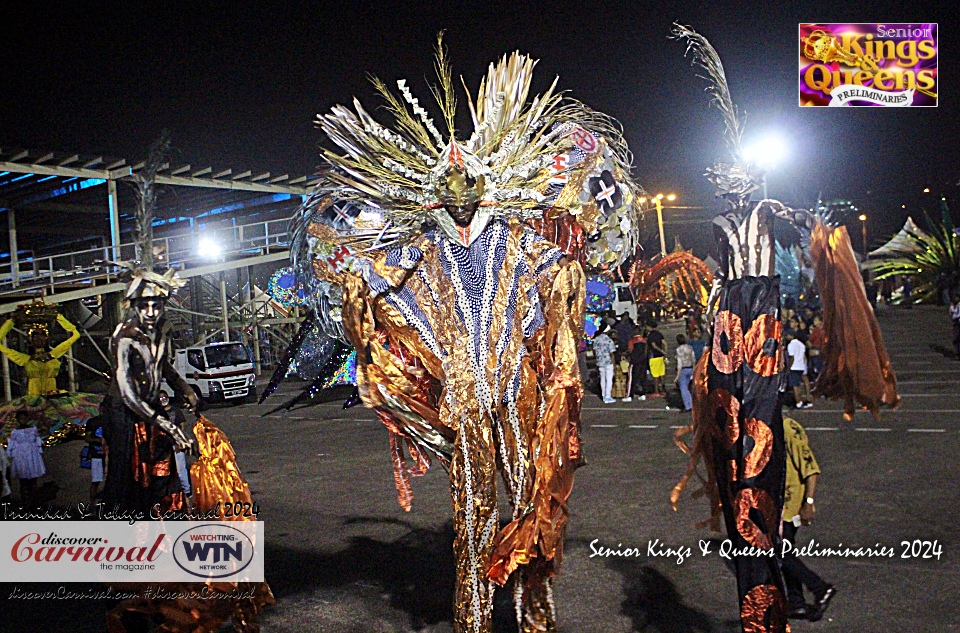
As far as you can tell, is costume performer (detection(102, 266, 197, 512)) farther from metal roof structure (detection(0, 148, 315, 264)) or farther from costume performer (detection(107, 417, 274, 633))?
metal roof structure (detection(0, 148, 315, 264))

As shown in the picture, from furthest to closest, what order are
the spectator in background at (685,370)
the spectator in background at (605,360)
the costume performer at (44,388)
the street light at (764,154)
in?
the spectator in background at (605,360), the spectator in background at (685,370), the costume performer at (44,388), the street light at (764,154)

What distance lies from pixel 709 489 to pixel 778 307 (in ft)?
3.52

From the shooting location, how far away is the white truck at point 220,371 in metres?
19.3

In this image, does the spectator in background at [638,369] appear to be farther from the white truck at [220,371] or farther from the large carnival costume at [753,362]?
the large carnival costume at [753,362]

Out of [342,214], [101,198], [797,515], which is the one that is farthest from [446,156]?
[101,198]

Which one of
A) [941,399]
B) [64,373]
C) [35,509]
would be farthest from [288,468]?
[64,373]

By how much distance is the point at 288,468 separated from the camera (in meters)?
10.2

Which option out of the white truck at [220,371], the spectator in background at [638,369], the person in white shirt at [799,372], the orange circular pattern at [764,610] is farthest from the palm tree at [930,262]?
the orange circular pattern at [764,610]

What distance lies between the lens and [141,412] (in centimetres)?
477

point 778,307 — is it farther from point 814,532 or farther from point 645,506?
point 645,506

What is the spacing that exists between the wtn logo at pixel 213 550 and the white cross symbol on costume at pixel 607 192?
5.39 m

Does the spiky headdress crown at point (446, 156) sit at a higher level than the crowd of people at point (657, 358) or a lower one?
higher

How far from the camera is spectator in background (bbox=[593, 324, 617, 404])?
14.4m

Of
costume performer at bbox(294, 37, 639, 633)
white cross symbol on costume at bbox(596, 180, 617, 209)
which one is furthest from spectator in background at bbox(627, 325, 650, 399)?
costume performer at bbox(294, 37, 639, 633)
